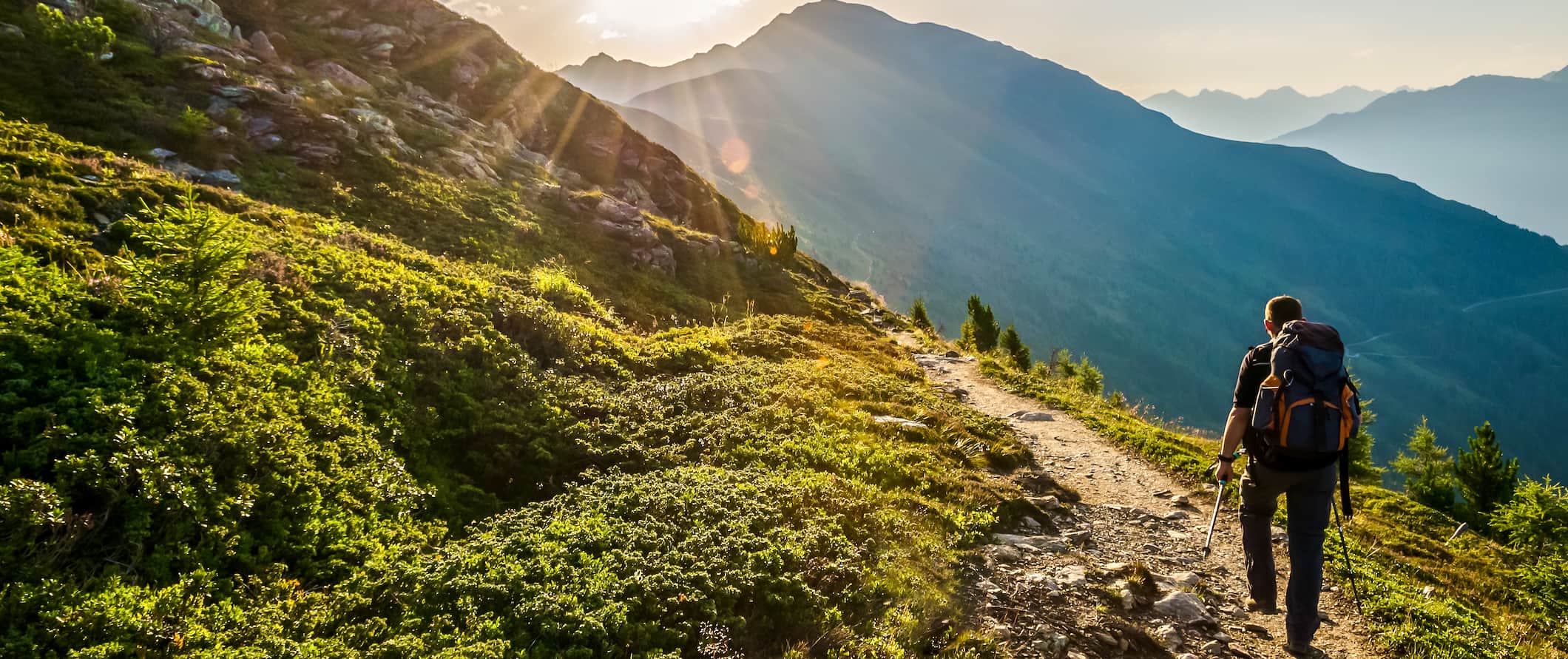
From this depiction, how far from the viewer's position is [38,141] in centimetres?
1274

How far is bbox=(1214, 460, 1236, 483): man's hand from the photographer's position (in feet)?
22.0

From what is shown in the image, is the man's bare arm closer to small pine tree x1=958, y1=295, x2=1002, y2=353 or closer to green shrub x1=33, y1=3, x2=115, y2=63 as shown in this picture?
green shrub x1=33, y1=3, x2=115, y2=63

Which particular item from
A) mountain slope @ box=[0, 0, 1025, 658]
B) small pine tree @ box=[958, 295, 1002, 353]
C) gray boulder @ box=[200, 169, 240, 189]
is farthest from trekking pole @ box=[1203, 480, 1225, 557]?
small pine tree @ box=[958, 295, 1002, 353]

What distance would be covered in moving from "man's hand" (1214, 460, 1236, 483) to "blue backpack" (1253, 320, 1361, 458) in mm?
519

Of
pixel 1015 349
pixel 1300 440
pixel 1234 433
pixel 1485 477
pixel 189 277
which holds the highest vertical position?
pixel 1300 440

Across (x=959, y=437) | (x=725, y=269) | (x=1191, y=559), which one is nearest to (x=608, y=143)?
(x=725, y=269)

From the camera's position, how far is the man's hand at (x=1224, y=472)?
6.71m

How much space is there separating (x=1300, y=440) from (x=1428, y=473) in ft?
95.8

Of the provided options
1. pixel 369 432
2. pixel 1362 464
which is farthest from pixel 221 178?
pixel 1362 464

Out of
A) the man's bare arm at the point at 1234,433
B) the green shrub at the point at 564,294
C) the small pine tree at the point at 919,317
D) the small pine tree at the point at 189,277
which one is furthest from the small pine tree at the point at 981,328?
the small pine tree at the point at 189,277

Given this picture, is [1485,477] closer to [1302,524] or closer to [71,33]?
[1302,524]

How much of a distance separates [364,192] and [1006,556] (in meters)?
21.1

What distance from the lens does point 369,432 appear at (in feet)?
26.6

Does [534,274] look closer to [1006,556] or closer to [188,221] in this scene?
[188,221]
